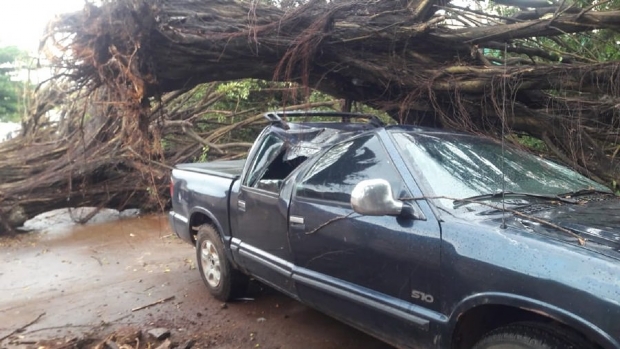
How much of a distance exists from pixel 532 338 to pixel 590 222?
0.74 meters

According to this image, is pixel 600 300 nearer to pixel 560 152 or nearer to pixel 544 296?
pixel 544 296

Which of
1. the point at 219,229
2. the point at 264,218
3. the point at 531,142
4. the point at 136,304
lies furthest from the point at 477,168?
the point at 136,304

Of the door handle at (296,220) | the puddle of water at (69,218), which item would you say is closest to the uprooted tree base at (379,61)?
the door handle at (296,220)

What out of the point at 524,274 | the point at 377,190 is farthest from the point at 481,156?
the point at 524,274

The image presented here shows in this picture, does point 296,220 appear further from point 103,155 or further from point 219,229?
point 103,155

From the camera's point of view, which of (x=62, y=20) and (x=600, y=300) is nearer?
(x=600, y=300)

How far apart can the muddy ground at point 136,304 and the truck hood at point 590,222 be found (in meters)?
1.72

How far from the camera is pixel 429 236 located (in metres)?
2.87

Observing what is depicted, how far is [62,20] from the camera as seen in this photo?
17.8 ft

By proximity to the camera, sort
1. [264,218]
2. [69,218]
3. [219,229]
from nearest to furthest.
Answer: [264,218] → [219,229] → [69,218]

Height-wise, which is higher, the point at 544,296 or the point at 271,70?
the point at 271,70

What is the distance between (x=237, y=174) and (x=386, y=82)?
201cm

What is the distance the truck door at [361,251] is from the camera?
9.55 feet

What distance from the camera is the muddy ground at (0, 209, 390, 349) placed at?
14.4 ft
